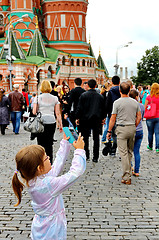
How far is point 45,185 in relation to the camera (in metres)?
2.60

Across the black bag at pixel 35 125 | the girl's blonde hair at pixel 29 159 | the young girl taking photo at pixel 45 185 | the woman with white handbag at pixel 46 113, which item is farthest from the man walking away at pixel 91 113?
the girl's blonde hair at pixel 29 159

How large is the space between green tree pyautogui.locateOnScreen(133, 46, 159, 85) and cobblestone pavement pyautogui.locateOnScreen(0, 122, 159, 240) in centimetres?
4771

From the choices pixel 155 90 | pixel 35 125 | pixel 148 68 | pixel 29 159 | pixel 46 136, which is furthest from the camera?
pixel 148 68

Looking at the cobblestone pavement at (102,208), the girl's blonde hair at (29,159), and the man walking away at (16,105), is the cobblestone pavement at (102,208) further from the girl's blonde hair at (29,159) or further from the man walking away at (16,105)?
the man walking away at (16,105)

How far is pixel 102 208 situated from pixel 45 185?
2.40 m

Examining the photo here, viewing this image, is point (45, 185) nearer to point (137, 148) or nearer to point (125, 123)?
point (125, 123)

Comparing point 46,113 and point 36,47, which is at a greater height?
point 36,47

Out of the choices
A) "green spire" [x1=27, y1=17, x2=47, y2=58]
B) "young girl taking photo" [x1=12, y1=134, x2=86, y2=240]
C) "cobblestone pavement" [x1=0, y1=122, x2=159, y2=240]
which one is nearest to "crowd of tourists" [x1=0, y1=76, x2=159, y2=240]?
"young girl taking photo" [x1=12, y1=134, x2=86, y2=240]

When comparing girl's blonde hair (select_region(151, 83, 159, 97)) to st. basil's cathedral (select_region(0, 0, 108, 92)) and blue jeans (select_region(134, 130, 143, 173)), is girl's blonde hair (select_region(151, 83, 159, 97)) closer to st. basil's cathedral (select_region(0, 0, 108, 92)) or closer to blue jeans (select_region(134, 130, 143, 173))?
blue jeans (select_region(134, 130, 143, 173))

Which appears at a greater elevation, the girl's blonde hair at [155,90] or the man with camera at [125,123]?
the girl's blonde hair at [155,90]

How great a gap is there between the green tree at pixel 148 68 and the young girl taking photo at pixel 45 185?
51926mm

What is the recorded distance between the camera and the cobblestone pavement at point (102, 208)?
3994 millimetres

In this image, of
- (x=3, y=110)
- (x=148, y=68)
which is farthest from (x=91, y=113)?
(x=148, y=68)

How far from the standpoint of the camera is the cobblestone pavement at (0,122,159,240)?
13.1 feet
